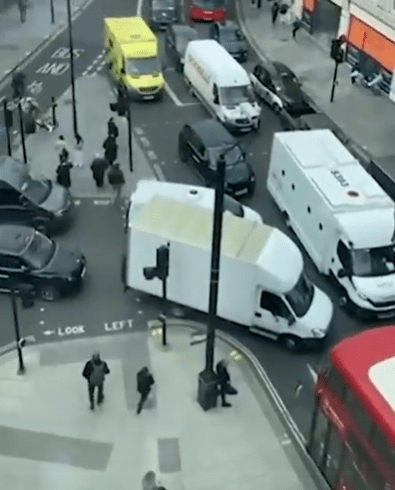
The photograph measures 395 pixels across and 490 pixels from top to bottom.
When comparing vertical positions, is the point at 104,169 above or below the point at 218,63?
below

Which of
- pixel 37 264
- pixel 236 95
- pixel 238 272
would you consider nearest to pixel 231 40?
pixel 236 95

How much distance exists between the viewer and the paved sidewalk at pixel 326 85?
27.8 m

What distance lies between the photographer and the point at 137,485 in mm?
14000

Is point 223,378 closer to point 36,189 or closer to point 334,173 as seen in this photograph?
point 334,173

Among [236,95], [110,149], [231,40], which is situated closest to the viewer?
[110,149]

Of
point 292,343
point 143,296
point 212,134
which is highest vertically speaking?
point 212,134

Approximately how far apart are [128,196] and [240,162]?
11.9 feet

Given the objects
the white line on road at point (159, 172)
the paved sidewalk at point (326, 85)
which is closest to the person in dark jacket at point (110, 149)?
the white line on road at point (159, 172)

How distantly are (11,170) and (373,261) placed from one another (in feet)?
33.5

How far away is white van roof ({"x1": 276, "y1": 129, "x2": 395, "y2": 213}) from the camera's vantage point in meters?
18.9

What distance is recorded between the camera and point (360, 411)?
11828mm

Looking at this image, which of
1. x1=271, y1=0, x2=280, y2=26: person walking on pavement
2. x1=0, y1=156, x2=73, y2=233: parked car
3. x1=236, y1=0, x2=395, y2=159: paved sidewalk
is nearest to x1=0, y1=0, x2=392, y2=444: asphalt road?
x1=0, y1=156, x2=73, y2=233: parked car

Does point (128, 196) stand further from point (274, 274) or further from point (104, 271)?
point (274, 274)

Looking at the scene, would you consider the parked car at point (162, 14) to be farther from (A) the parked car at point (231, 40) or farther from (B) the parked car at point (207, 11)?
(A) the parked car at point (231, 40)
